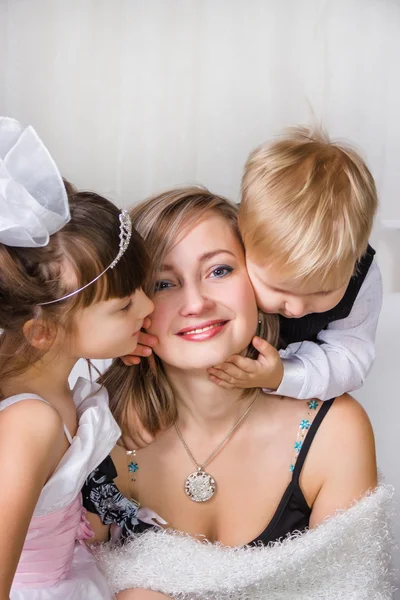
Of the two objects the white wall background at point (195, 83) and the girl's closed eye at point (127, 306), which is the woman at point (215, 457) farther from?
the white wall background at point (195, 83)

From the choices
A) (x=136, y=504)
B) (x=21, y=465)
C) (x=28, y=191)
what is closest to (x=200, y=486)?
(x=136, y=504)

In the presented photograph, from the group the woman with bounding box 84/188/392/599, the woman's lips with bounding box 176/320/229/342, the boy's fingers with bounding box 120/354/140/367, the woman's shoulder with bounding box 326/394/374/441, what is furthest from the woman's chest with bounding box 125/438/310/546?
the woman's lips with bounding box 176/320/229/342

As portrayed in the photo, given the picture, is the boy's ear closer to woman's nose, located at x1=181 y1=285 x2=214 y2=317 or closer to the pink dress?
the pink dress

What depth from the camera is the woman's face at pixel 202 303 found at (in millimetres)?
1596

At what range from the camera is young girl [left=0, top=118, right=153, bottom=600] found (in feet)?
4.30

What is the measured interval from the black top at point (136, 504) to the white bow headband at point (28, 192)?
493 mm

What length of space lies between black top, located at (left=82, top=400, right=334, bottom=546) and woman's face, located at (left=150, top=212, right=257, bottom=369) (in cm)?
27

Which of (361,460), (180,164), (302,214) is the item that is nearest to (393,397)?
(361,460)

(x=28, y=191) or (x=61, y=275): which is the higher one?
(x=28, y=191)

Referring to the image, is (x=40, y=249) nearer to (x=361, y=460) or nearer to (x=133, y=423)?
(x=133, y=423)

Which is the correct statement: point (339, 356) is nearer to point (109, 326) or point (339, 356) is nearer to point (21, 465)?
point (109, 326)

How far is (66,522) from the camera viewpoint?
5.17ft

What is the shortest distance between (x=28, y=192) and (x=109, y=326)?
0.26 m

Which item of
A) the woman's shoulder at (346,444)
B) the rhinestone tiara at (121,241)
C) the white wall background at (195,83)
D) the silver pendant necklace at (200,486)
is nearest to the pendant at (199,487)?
the silver pendant necklace at (200,486)
